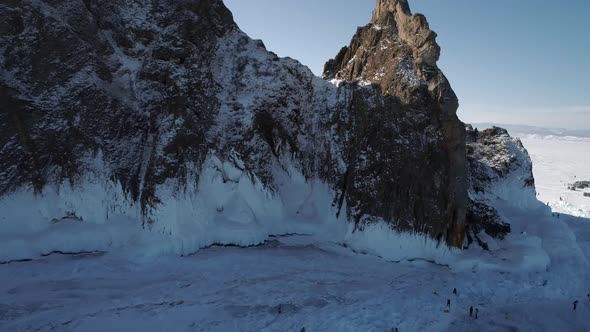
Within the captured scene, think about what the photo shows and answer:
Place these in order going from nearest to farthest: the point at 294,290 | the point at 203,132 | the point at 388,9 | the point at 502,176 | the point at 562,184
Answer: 1. the point at 294,290
2. the point at 203,132
3. the point at 388,9
4. the point at 502,176
5. the point at 562,184

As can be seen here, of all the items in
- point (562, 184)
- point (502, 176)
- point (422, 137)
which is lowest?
point (502, 176)

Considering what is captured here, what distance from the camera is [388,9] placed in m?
30.7

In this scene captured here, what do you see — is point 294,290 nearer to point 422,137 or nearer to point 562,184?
point 422,137

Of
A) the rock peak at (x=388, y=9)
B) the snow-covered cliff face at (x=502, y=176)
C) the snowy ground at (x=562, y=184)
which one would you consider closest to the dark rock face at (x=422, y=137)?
the rock peak at (x=388, y=9)

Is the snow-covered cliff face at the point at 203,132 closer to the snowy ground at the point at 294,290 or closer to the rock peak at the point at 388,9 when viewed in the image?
the rock peak at the point at 388,9

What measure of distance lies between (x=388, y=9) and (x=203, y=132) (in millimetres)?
19990

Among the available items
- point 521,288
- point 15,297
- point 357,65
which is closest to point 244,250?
point 15,297

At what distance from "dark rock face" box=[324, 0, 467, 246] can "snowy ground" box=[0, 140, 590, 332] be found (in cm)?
323

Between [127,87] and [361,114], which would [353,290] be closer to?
[361,114]

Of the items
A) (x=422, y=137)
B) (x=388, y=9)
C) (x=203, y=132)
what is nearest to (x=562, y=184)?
(x=388, y=9)

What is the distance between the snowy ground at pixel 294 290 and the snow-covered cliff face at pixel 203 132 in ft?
7.74

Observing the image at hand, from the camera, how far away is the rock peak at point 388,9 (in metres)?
29.1

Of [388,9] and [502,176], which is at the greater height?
[388,9]

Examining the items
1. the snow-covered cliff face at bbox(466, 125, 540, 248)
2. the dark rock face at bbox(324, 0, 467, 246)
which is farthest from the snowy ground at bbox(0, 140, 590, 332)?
the snow-covered cliff face at bbox(466, 125, 540, 248)
